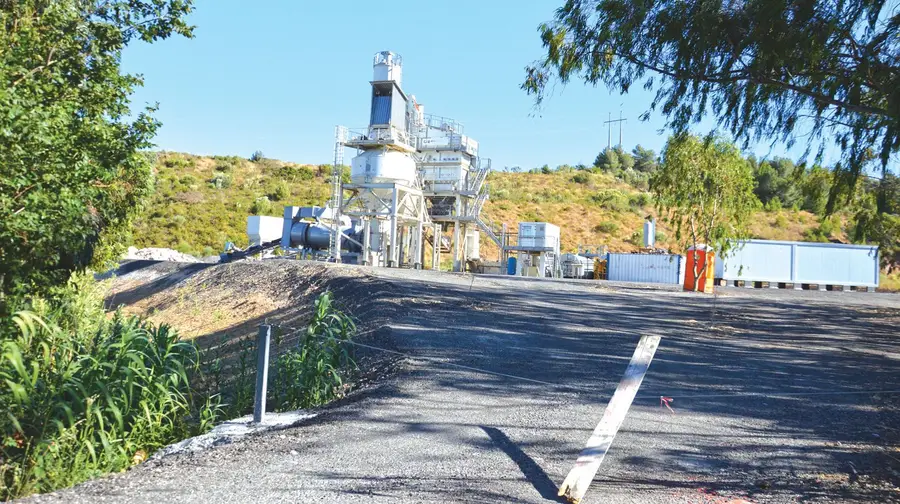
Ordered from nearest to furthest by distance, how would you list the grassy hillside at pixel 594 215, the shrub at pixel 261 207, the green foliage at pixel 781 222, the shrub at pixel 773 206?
the shrub at pixel 261 207 < the grassy hillside at pixel 594 215 < the green foliage at pixel 781 222 < the shrub at pixel 773 206

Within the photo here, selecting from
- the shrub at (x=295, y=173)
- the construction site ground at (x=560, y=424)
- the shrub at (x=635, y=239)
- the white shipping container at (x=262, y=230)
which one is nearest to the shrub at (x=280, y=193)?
the shrub at (x=295, y=173)

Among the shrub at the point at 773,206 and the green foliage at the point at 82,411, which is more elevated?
the shrub at the point at 773,206

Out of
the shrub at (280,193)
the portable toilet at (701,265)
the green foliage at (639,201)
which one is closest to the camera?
the portable toilet at (701,265)

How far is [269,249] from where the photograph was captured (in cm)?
3462

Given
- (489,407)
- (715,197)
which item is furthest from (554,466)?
(715,197)

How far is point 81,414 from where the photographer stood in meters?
7.05

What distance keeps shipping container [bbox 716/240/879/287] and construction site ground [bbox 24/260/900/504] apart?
2271 centimetres

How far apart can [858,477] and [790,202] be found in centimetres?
6947

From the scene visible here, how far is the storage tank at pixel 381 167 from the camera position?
33750mm

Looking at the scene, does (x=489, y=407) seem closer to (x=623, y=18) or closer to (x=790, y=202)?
(x=623, y=18)

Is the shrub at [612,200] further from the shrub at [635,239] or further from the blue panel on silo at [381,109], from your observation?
the blue panel on silo at [381,109]

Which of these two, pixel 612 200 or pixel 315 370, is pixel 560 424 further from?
pixel 612 200

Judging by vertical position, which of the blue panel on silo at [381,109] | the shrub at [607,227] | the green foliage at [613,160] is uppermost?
the green foliage at [613,160]

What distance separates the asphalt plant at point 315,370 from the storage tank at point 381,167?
24526 millimetres
